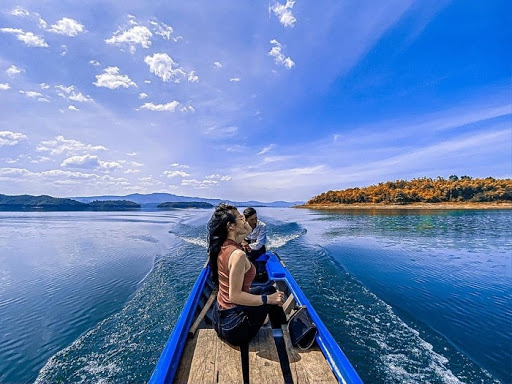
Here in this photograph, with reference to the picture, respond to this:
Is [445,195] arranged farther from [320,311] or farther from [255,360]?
[255,360]

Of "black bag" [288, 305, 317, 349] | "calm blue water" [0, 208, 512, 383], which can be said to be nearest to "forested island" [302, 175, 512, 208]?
"calm blue water" [0, 208, 512, 383]

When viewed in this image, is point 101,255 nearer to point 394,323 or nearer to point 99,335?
point 99,335

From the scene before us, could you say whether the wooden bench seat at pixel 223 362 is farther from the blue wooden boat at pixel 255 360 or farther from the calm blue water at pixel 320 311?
the calm blue water at pixel 320 311

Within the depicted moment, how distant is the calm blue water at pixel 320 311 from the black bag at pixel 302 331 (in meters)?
1.43

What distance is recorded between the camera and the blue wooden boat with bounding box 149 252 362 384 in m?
2.58

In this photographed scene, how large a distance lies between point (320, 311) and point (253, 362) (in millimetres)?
3618

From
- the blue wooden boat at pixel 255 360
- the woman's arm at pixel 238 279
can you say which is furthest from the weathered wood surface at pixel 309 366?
the woman's arm at pixel 238 279

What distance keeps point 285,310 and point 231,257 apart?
2.56 m

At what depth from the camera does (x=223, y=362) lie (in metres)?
2.79

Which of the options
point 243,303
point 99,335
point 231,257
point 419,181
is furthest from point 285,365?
point 419,181

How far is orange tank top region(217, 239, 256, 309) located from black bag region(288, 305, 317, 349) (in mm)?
905

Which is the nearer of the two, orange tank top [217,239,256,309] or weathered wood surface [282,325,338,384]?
weathered wood surface [282,325,338,384]

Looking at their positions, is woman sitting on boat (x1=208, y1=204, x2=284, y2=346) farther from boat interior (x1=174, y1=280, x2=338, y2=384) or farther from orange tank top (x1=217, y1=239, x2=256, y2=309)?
boat interior (x1=174, y1=280, x2=338, y2=384)

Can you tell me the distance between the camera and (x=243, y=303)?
2.79 m
